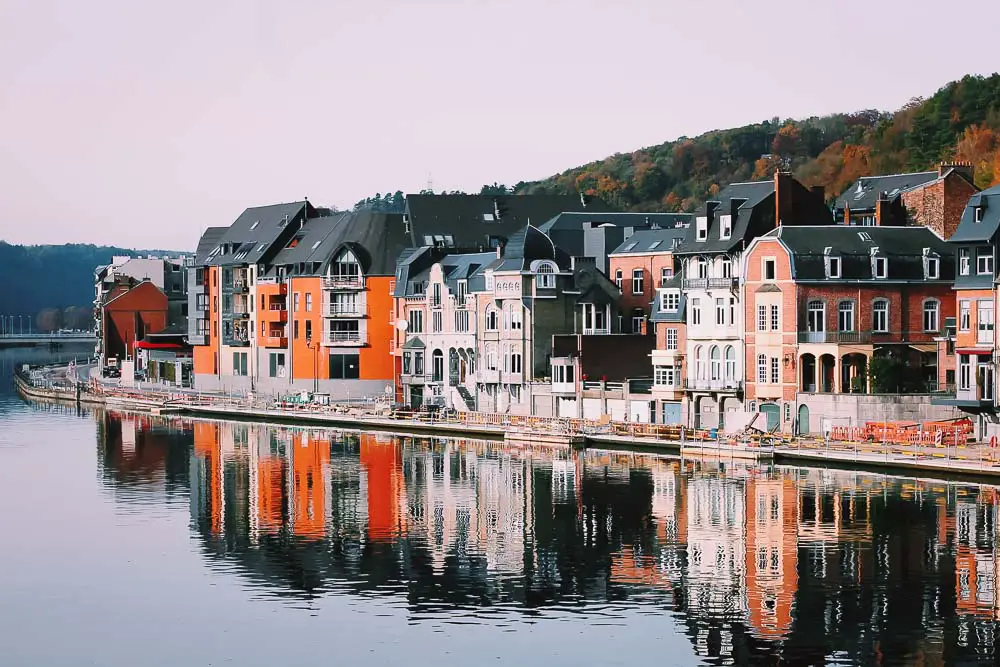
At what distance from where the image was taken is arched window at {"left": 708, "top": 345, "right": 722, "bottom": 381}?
8525 centimetres

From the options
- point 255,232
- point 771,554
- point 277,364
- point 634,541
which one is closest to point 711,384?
point 634,541

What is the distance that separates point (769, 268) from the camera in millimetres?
81812

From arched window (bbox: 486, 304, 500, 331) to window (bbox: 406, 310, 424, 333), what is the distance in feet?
25.9

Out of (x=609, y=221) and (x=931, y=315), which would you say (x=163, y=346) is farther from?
(x=931, y=315)

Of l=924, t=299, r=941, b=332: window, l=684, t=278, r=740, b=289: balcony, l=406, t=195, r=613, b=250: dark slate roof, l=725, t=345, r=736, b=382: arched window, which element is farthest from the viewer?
l=406, t=195, r=613, b=250: dark slate roof

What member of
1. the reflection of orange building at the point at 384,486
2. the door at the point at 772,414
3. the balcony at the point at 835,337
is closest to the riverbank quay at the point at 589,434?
the door at the point at 772,414

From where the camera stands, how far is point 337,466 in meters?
80.4

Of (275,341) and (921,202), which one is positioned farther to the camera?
(275,341)

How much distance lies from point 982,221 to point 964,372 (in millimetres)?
6302

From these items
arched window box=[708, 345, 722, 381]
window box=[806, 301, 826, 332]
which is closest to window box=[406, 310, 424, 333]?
arched window box=[708, 345, 722, 381]

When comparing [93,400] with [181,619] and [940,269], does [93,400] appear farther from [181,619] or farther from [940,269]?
[181,619]

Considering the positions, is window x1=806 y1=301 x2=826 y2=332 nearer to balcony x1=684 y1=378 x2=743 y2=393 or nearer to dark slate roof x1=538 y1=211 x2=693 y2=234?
balcony x1=684 y1=378 x2=743 y2=393

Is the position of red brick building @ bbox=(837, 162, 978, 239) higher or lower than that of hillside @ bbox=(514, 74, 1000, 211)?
lower

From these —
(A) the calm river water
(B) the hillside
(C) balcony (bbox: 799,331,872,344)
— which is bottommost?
(A) the calm river water
